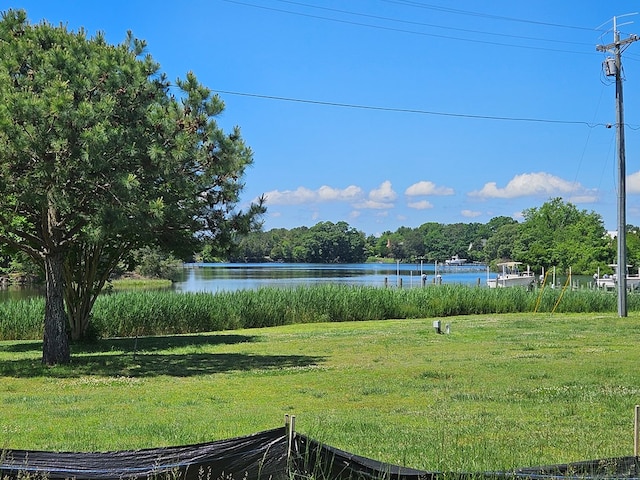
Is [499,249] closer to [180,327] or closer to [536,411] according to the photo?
[180,327]

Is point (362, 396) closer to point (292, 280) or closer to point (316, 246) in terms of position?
point (292, 280)

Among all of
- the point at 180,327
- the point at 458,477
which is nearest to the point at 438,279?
the point at 180,327

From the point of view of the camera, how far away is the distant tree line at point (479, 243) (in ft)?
225

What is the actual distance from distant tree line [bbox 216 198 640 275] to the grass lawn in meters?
53.4

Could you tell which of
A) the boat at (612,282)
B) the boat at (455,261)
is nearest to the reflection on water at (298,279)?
the boat at (455,261)

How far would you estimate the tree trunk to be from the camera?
43.9 ft

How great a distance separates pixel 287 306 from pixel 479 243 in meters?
134

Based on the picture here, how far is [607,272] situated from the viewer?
212 feet

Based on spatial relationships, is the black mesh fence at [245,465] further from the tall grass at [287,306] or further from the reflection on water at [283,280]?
the reflection on water at [283,280]

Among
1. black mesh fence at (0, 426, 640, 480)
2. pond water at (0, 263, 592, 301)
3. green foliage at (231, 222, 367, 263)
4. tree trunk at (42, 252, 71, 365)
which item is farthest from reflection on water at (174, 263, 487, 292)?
black mesh fence at (0, 426, 640, 480)

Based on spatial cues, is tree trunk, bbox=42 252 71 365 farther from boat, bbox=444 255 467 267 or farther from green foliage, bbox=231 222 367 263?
boat, bbox=444 255 467 267

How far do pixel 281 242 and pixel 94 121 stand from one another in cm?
12880

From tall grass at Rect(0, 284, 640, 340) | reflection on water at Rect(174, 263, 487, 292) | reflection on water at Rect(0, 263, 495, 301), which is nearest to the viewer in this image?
tall grass at Rect(0, 284, 640, 340)

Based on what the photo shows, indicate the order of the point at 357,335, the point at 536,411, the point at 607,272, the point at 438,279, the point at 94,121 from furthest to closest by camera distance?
the point at 607,272 → the point at 438,279 → the point at 357,335 → the point at 94,121 → the point at 536,411
